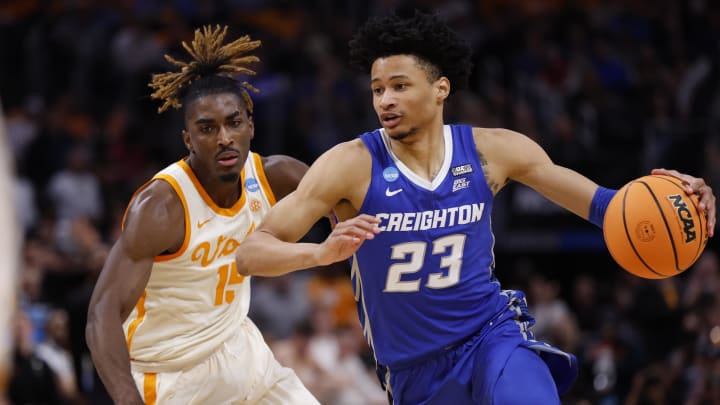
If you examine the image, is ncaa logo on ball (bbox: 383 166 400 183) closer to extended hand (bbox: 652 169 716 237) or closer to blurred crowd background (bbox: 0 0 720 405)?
extended hand (bbox: 652 169 716 237)

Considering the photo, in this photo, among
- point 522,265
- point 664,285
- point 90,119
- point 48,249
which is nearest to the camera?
point 664,285

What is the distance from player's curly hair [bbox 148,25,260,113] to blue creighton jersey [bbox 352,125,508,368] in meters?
1.06

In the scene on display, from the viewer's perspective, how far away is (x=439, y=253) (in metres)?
4.32

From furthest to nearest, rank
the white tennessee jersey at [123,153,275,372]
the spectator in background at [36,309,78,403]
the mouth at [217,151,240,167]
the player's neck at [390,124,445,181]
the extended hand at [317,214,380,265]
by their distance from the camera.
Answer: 1. the spectator in background at [36,309,78,403]
2. the mouth at [217,151,240,167]
3. the white tennessee jersey at [123,153,275,372]
4. the player's neck at [390,124,445,181]
5. the extended hand at [317,214,380,265]

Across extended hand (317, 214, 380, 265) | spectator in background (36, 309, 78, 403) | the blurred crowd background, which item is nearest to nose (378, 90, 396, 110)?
extended hand (317, 214, 380, 265)

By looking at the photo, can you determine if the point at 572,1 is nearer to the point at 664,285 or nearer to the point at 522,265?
the point at 522,265

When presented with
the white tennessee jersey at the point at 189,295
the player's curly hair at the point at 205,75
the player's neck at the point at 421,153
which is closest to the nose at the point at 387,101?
the player's neck at the point at 421,153

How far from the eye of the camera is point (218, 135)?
4.89 meters

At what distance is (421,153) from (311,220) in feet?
2.12

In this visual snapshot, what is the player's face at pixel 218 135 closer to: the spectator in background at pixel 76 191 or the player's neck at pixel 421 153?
the player's neck at pixel 421 153

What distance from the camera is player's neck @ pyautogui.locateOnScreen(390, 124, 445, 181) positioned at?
4.45 m

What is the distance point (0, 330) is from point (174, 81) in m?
4.26

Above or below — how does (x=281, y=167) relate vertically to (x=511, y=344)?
above

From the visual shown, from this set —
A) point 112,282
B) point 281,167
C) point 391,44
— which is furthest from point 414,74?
point 112,282
